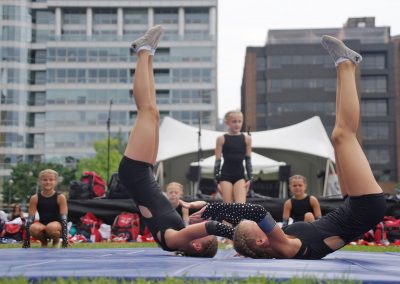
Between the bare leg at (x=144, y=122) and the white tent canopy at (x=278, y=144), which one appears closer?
the bare leg at (x=144, y=122)

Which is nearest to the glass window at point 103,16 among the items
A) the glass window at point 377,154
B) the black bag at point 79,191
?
the glass window at point 377,154

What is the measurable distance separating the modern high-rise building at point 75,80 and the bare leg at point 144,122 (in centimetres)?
5204

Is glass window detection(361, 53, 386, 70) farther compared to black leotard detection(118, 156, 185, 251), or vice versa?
glass window detection(361, 53, 386, 70)

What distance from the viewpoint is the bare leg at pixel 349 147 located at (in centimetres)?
481

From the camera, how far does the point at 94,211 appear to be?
38.5 feet

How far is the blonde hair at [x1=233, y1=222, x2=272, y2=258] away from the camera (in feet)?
14.9

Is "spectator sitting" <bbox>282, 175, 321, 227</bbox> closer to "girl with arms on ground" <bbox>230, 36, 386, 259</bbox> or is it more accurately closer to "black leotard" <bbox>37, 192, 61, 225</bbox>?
"black leotard" <bbox>37, 192, 61, 225</bbox>

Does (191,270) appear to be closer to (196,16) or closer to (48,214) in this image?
(48,214)

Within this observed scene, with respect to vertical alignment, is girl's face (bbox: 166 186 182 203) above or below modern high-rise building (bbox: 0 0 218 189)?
below

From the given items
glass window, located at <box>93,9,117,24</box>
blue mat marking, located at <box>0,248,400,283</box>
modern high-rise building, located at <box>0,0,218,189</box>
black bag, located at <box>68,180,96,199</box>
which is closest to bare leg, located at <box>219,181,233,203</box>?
blue mat marking, located at <box>0,248,400,283</box>

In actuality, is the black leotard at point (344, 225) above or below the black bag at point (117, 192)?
above

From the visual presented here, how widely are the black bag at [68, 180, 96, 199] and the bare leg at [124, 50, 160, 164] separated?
7.35 m

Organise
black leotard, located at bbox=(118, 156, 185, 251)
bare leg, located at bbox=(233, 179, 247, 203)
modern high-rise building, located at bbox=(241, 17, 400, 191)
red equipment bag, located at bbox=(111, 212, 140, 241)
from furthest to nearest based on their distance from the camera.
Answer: modern high-rise building, located at bbox=(241, 17, 400, 191), red equipment bag, located at bbox=(111, 212, 140, 241), bare leg, located at bbox=(233, 179, 247, 203), black leotard, located at bbox=(118, 156, 185, 251)

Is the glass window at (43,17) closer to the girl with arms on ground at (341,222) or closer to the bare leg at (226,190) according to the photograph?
the bare leg at (226,190)
